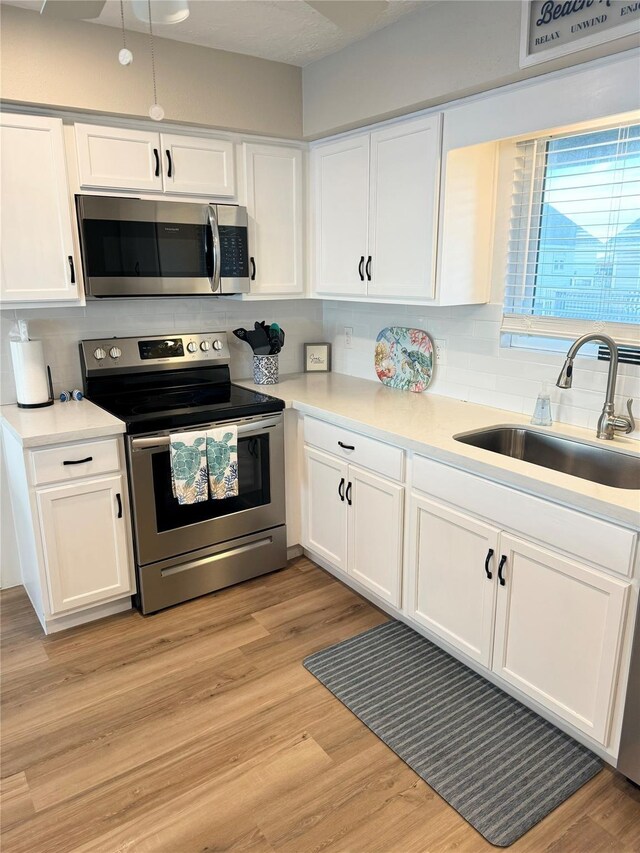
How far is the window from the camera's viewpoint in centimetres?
220

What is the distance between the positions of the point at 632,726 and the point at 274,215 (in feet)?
8.98

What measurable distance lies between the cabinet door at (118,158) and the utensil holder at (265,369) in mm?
998

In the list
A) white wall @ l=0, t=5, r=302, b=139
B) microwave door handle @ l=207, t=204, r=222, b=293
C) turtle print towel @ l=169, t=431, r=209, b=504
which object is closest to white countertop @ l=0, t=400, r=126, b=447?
turtle print towel @ l=169, t=431, r=209, b=504

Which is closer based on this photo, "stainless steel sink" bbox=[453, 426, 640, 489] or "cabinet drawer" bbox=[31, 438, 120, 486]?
"stainless steel sink" bbox=[453, 426, 640, 489]

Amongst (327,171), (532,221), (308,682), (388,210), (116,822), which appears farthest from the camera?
(327,171)

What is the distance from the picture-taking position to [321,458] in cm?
294

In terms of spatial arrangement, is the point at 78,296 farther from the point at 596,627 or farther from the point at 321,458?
the point at 596,627

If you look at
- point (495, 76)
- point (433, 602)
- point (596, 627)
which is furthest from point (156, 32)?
point (596, 627)

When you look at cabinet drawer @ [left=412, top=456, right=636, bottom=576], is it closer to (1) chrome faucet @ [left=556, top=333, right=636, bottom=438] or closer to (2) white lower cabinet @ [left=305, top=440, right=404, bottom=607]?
(2) white lower cabinet @ [left=305, top=440, right=404, bottom=607]

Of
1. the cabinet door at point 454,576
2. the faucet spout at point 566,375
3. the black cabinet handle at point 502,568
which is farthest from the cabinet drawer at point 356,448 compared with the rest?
the faucet spout at point 566,375

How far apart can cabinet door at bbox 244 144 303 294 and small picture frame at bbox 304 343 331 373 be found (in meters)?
0.45

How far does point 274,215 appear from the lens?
3.20 meters

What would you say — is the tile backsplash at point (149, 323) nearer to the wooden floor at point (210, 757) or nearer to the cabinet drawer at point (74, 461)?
the cabinet drawer at point (74, 461)

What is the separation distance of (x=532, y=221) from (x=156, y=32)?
180 centimetres
